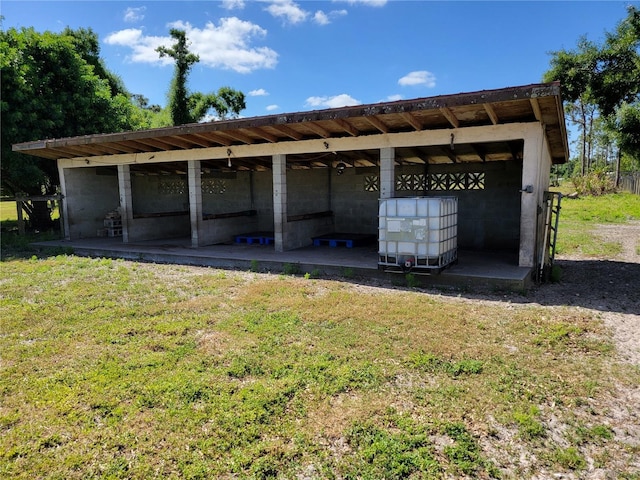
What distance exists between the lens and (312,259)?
8641mm

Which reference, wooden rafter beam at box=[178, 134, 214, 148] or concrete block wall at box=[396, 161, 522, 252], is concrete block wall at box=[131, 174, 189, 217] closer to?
wooden rafter beam at box=[178, 134, 214, 148]

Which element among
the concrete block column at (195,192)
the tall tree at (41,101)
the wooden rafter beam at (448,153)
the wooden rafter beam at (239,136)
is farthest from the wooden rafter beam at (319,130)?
the tall tree at (41,101)

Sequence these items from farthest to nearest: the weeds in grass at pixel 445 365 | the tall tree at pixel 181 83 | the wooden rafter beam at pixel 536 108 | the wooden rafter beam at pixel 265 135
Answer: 1. the tall tree at pixel 181 83
2. the wooden rafter beam at pixel 265 135
3. the wooden rafter beam at pixel 536 108
4. the weeds in grass at pixel 445 365

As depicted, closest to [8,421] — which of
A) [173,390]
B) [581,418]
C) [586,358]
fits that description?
[173,390]

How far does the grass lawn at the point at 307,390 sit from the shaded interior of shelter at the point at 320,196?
3271mm

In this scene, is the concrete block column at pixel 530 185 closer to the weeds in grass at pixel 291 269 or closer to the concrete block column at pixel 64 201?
the weeds in grass at pixel 291 269

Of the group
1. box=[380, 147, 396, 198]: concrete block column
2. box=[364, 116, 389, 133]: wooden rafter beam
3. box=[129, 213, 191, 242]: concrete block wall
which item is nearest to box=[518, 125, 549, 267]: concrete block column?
box=[380, 147, 396, 198]: concrete block column

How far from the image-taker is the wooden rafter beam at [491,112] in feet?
20.7

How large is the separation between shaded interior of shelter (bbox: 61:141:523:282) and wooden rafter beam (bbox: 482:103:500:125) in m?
1.30

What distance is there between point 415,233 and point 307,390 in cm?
396

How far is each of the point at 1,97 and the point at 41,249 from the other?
5.12 metres

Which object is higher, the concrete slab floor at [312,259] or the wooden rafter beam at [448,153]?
the wooden rafter beam at [448,153]

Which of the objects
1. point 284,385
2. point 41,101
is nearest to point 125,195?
point 41,101

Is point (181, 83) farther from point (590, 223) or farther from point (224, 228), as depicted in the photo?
point (590, 223)
